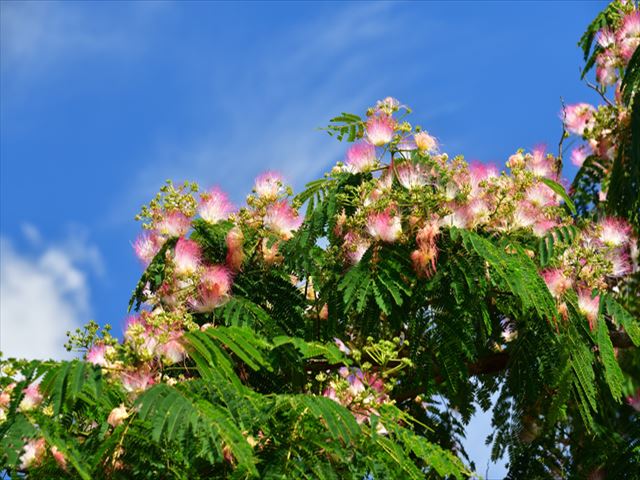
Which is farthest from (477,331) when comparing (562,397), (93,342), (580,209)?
(93,342)

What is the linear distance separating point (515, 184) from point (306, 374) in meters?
1.43

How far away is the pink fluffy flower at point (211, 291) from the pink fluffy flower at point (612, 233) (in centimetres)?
201

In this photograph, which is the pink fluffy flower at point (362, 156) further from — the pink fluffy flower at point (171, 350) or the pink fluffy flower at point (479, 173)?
the pink fluffy flower at point (171, 350)

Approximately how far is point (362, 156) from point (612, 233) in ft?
4.53

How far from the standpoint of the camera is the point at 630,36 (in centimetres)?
698

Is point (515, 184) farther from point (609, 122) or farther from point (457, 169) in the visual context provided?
point (609, 122)

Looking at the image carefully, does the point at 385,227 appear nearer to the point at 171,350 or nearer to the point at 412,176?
the point at 412,176

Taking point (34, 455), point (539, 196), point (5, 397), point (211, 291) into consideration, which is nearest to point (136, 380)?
point (34, 455)

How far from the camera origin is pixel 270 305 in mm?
5715

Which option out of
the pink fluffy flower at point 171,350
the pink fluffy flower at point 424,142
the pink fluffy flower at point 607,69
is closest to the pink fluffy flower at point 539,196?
the pink fluffy flower at point 424,142

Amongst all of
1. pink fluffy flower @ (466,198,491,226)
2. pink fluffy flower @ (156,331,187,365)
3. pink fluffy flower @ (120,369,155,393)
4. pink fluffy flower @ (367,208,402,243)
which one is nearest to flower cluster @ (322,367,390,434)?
pink fluffy flower @ (156,331,187,365)

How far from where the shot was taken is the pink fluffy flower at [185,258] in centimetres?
542

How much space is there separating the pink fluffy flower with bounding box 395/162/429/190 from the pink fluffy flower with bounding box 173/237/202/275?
1.04m

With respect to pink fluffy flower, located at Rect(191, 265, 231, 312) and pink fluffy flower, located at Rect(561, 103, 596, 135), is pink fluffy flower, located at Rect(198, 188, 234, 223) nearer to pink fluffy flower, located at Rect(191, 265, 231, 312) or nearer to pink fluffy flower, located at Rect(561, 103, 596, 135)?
pink fluffy flower, located at Rect(191, 265, 231, 312)
